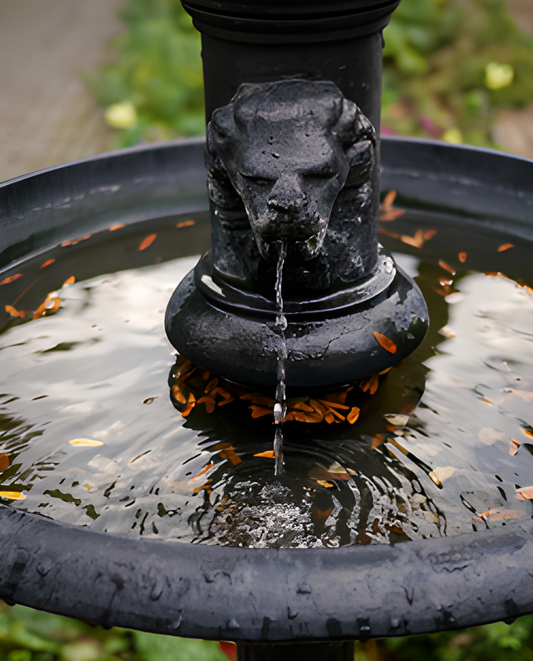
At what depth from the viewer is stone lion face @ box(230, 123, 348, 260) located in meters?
1.45

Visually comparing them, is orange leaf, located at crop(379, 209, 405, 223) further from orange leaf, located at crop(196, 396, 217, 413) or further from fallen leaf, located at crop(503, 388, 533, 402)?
orange leaf, located at crop(196, 396, 217, 413)

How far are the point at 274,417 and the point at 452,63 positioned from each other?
521 centimetres

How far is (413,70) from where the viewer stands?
6.00 meters

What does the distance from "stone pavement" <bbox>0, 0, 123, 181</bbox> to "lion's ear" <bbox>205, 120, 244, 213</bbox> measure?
4.42 m

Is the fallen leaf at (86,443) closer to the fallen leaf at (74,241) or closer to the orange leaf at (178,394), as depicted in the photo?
the orange leaf at (178,394)

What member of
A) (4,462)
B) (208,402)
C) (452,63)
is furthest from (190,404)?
(452,63)

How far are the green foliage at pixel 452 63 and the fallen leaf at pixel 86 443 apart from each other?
4448 millimetres

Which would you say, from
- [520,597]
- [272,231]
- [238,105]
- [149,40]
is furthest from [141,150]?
[149,40]

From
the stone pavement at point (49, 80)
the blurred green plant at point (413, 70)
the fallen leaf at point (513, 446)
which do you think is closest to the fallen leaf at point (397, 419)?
the fallen leaf at point (513, 446)

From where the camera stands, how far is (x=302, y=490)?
1542 millimetres

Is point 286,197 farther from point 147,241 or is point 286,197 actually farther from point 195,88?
point 195,88

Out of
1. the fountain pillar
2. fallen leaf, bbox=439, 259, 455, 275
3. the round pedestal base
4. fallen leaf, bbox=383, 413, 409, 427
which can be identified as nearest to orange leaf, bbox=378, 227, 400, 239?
fallen leaf, bbox=439, 259, 455, 275

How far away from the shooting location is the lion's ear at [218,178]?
163cm

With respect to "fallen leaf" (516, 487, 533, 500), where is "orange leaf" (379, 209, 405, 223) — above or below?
below
